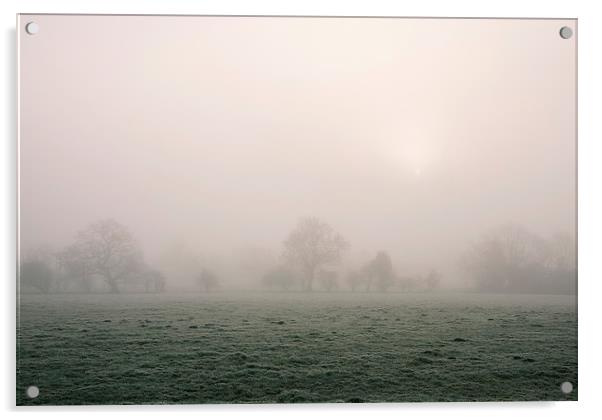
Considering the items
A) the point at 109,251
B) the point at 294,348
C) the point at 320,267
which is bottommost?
the point at 294,348

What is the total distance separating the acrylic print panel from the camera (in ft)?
13.4

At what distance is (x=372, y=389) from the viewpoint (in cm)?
401

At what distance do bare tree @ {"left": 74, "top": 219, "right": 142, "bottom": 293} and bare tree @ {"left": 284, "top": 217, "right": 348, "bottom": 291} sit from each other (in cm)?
100

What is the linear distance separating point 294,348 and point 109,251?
1.33 m

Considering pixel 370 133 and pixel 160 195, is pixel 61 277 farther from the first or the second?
pixel 370 133

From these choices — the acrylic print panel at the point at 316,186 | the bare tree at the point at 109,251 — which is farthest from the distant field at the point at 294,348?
the bare tree at the point at 109,251

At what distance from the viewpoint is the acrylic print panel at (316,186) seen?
4.07 meters

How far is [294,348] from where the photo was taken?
4.05 meters

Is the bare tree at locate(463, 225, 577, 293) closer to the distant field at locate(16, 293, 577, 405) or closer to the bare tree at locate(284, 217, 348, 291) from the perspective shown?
the distant field at locate(16, 293, 577, 405)

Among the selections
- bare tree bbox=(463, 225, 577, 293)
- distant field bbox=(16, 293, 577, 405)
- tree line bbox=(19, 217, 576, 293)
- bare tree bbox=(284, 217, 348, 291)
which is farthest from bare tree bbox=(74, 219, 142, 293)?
bare tree bbox=(463, 225, 577, 293)

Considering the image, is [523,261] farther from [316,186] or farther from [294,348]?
[294,348]

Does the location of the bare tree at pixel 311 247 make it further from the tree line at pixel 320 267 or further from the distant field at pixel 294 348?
the distant field at pixel 294 348

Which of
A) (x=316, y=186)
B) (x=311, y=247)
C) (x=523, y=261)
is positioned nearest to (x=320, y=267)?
(x=311, y=247)
